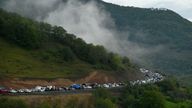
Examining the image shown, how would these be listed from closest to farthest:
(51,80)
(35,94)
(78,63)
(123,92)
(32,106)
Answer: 1. (32,106)
2. (35,94)
3. (123,92)
4. (51,80)
5. (78,63)

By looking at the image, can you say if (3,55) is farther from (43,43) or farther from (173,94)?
(173,94)

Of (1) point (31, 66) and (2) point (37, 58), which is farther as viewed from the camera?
(2) point (37, 58)

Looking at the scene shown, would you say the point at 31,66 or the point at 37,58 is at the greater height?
the point at 37,58

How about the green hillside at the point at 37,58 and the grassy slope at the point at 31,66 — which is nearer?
the grassy slope at the point at 31,66

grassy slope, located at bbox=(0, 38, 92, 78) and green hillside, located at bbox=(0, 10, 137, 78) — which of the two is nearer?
grassy slope, located at bbox=(0, 38, 92, 78)

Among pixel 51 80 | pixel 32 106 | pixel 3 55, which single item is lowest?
pixel 32 106

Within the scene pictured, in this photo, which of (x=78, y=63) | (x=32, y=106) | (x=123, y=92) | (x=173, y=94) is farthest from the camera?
(x=78, y=63)

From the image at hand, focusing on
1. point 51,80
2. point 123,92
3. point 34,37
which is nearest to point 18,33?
point 34,37

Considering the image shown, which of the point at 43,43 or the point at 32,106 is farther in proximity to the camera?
the point at 43,43
